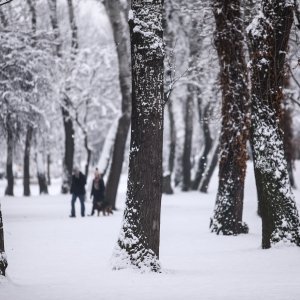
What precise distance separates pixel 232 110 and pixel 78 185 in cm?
942

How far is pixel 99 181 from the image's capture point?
66.0 feet

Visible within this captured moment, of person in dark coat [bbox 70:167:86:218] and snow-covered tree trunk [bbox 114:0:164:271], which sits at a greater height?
snow-covered tree trunk [bbox 114:0:164:271]

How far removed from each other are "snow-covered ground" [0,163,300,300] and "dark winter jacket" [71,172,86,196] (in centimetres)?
331

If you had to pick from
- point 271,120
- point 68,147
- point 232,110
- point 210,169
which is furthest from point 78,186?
point 210,169

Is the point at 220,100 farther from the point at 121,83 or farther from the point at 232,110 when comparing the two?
the point at 121,83

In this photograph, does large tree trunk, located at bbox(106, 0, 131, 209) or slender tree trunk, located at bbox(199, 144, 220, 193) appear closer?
large tree trunk, located at bbox(106, 0, 131, 209)

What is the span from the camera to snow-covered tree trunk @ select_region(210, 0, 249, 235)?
492 inches

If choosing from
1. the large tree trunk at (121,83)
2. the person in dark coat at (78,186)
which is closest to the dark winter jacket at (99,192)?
the large tree trunk at (121,83)

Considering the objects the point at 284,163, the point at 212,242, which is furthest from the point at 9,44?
the point at 284,163

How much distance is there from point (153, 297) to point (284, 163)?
4587 millimetres

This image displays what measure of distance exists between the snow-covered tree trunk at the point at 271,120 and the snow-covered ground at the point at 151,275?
1.60 ft

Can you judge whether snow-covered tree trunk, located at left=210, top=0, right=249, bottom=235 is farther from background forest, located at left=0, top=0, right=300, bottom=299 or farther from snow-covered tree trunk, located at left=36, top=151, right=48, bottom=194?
snow-covered tree trunk, located at left=36, top=151, right=48, bottom=194

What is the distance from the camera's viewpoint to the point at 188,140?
3195 centimetres

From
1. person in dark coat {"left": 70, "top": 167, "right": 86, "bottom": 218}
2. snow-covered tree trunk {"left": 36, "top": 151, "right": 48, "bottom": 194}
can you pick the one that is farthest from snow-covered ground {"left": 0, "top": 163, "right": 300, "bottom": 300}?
snow-covered tree trunk {"left": 36, "top": 151, "right": 48, "bottom": 194}
